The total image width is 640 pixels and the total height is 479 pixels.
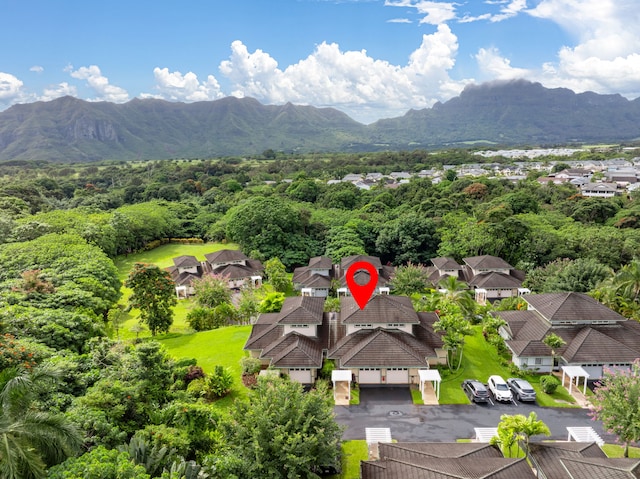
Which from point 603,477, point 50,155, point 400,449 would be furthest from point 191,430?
point 50,155

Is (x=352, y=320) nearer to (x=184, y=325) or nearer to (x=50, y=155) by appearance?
(x=184, y=325)

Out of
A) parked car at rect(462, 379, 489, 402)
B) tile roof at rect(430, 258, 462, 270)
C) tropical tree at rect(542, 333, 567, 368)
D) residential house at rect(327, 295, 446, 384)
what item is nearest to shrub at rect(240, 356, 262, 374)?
residential house at rect(327, 295, 446, 384)

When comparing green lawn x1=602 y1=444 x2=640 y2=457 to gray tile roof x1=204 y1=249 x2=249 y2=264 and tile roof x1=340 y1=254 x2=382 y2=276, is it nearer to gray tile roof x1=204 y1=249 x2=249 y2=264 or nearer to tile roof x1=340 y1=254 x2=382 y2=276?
tile roof x1=340 y1=254 x2=382 y2=276

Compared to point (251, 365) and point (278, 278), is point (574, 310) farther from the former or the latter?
point (278, 278)

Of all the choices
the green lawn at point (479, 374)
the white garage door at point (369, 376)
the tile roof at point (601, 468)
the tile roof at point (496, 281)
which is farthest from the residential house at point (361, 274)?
the tile roof at point (601, 468)

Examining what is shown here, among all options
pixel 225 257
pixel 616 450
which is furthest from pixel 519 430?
pixel 225 257
